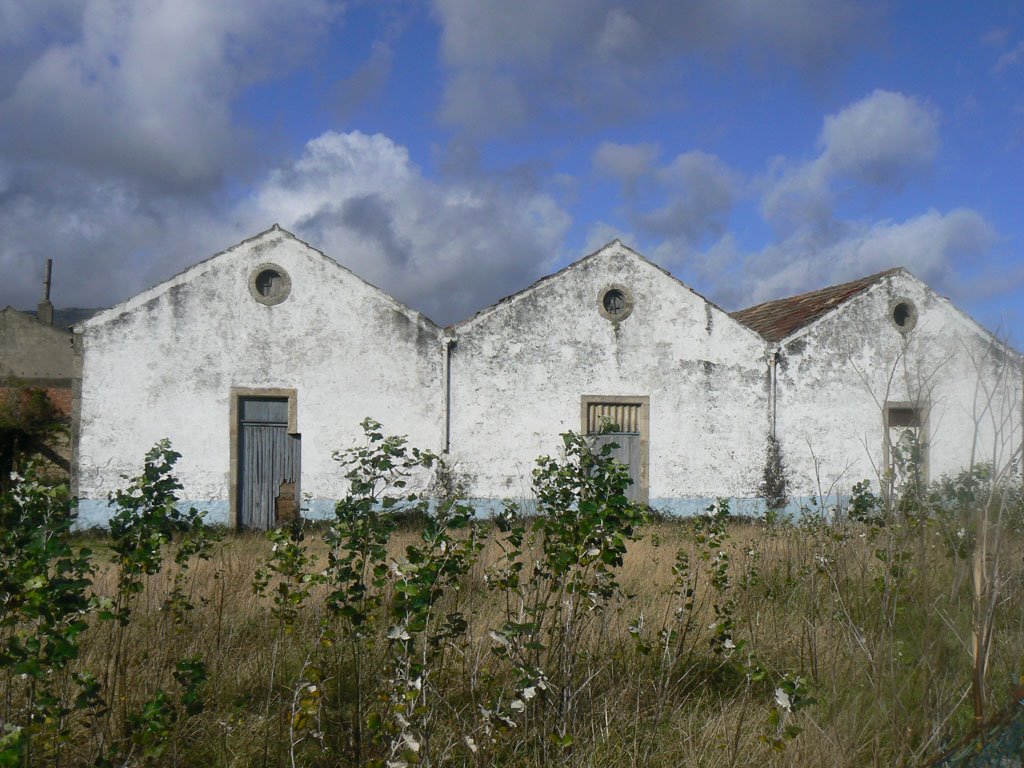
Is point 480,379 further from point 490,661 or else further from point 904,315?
point 490,661

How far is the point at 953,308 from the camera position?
52.5ft

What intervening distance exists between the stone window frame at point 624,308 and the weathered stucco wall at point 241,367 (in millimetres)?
2893

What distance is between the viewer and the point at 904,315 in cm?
1589

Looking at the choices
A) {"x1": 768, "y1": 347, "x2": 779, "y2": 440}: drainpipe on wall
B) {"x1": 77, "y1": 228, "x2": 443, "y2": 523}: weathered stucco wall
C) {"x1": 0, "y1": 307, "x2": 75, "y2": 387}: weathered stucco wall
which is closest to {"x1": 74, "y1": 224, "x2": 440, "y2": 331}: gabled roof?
{"x1": 77, "y1": 228, "x2": 443, "y2": 523}: weathered stucco wall

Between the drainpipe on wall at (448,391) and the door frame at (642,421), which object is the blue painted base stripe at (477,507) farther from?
the drainpipe on wall at (448,391)

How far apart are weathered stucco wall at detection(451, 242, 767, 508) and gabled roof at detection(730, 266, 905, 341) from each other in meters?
1.19

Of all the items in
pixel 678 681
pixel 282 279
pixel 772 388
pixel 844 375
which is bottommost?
pixel 678 681

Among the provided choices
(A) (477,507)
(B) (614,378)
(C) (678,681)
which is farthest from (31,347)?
(C) (678,681)

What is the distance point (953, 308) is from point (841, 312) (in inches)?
89.5

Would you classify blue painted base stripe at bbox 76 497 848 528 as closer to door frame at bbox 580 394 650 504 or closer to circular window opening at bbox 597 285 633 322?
door frame at bbox 580 394 650 504

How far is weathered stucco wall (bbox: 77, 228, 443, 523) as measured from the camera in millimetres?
13219

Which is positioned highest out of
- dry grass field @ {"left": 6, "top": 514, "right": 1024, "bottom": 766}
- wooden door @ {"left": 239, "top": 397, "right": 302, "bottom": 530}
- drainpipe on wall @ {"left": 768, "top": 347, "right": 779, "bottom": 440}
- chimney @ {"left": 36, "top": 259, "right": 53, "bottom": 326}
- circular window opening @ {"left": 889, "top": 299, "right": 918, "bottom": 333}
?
chimney @ {"left": 36, "top": 259, "right": 53, "bottom": 326}

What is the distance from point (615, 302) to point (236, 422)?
6.67 meters

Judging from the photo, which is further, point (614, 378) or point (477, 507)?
point (614, 378)
